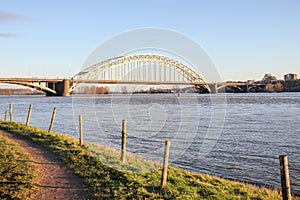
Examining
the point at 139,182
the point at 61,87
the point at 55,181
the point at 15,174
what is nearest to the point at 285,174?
the point at 139,182

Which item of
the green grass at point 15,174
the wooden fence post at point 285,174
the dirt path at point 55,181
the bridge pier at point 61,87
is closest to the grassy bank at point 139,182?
the dirt path at point 55,181

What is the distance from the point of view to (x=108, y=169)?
359 inches

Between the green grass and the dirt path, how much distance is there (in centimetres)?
23

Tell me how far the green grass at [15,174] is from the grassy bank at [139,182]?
1195 mm

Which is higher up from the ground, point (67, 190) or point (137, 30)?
point (137, 30)

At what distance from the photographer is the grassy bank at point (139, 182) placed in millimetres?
7250

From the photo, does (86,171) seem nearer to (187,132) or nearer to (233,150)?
(233,150)

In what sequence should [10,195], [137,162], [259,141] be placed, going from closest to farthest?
[10,195] → [137,162] → [259,141]

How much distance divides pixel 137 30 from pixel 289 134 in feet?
48.1

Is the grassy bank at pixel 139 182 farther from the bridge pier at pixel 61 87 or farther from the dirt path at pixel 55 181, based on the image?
the bridge pier at pixel 61 87

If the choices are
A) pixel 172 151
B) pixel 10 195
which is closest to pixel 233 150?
pixel 172 151

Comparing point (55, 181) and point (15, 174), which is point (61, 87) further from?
point (55, 181)

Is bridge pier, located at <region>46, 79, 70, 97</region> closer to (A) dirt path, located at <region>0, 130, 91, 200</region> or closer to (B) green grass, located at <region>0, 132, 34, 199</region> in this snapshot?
(B) green grass, located at <region>0, 132, 34, 199</region>

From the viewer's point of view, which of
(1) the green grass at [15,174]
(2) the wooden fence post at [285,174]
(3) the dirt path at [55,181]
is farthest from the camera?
(1) the green grass at [15,174]
